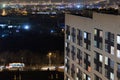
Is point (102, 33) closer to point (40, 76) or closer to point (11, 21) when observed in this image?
point (40, 76)

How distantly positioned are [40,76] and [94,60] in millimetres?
28452

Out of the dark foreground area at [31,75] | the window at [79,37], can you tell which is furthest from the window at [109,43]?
the dark foreground area at [31,75]

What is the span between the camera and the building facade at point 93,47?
28.1 metres

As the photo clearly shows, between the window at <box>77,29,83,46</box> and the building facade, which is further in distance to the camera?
the window at <box>77,29,83,46</box>

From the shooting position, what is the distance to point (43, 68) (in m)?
69.0

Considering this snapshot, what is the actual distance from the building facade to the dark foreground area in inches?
596

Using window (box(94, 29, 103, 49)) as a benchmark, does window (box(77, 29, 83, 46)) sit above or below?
below

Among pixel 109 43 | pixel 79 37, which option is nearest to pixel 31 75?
pixel 79 37

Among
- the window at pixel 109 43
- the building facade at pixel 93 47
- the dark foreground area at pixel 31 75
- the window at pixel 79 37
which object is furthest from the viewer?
the dark foreground area at pixel 31 75

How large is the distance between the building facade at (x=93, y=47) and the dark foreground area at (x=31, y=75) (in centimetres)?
1513

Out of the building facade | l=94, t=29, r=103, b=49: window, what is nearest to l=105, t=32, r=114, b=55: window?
the building facade

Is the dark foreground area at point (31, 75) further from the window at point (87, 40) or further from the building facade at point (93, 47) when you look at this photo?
the window at point (87, 40)

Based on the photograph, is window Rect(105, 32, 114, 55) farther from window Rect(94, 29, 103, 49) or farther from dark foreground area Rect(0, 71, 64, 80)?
dark foreground area Rect(0, 71, 64, 80)

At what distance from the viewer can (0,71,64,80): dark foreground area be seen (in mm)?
58484
